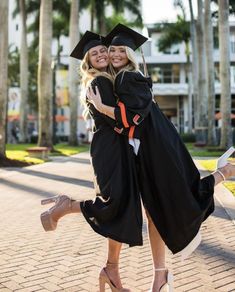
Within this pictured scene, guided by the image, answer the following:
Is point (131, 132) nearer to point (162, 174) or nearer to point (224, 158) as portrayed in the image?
point (162, 174)

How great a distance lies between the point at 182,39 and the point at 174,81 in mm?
14209

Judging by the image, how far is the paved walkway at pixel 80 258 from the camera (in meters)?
4.15

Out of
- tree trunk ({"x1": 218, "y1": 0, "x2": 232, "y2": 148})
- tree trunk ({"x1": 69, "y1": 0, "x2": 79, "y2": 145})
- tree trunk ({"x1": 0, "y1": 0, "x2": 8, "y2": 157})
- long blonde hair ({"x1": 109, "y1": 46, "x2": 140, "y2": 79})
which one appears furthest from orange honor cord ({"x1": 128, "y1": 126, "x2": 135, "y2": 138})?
tree trunk ({"x1": 69, "y1": 0, "x2": 79, "y2": 145})

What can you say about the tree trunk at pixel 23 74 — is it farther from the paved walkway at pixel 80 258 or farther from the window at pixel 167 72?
the paved walkway at pixel 80 258

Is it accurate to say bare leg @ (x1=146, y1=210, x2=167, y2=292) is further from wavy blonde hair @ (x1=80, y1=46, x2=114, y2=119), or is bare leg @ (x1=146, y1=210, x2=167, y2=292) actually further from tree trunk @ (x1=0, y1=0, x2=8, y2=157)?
tree trunk @ (x1=0, y1=0, x2=8, y2=157)

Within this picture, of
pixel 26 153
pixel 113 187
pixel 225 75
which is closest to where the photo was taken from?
pixel 113 187

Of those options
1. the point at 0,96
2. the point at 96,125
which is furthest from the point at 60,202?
the point at 0,96

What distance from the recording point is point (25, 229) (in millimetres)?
6598

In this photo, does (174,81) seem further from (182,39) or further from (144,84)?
(144,84)

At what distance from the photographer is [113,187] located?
11.1 ft

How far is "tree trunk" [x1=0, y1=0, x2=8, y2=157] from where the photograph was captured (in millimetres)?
17895

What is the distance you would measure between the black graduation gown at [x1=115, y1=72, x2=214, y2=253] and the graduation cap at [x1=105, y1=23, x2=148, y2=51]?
0.31 meters

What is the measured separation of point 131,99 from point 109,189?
2.03 feet

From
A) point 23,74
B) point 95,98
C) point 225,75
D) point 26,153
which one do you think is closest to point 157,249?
point 95,98
